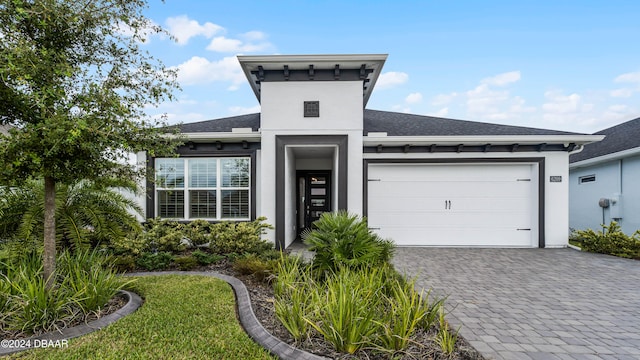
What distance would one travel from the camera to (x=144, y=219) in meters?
6.99

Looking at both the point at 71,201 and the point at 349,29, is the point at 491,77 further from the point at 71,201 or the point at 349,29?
the point at 71,201

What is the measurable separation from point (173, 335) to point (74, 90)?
2821mm

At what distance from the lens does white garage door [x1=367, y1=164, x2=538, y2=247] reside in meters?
7.34

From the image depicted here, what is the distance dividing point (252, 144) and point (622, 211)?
37.3 ft

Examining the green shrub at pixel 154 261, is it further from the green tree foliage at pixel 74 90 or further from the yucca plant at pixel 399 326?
the yucca plant at pixel 399 326

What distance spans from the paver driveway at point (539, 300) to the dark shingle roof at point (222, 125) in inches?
227

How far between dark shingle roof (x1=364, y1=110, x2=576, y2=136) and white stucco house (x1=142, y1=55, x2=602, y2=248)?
0.37 ft

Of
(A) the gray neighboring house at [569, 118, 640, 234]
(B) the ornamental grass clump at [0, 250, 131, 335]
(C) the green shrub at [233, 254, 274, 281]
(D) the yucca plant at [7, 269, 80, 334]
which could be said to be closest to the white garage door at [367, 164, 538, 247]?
(A) the gray neighboring house at [569, 118, 640, 234]

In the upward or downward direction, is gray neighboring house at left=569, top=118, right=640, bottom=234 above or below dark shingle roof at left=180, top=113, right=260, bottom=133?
below

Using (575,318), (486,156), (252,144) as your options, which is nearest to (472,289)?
(575,318)

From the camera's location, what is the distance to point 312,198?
359 inches

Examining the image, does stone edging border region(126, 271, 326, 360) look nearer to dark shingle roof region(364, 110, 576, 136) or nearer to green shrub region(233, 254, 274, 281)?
green shrub region(233, 254, 274, 281)

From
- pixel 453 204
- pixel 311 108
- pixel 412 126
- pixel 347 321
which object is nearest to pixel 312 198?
pixel 311 108

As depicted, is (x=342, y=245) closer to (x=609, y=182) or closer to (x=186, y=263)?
(x=186, y=263)
